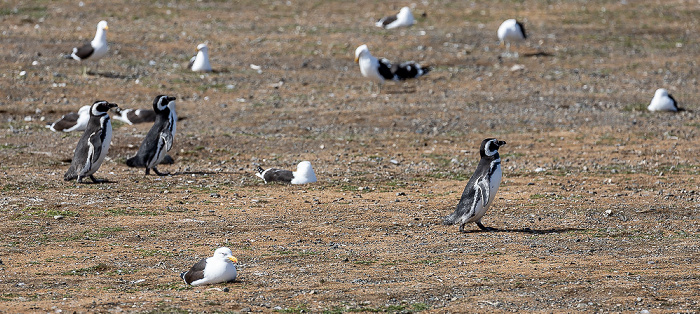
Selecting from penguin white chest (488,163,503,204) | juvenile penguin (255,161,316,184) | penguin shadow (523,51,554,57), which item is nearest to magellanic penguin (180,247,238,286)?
penguin white chest (488,163,503,204)

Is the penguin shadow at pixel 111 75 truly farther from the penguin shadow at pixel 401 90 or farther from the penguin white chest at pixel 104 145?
the penguin white chest at pixel 104 145

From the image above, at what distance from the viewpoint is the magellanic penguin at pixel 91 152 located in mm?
13961

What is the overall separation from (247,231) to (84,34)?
17.2 m

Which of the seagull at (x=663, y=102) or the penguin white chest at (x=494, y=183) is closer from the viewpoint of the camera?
the penguin white chest at (x=494, y=183)

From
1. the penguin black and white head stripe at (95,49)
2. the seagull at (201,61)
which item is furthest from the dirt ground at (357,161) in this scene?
the penguin black and white head stripe at (95,49)

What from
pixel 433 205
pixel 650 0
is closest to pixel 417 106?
pixel 433 205

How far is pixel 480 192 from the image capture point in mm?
11109

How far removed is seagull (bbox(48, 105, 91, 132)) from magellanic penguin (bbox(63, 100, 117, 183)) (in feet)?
11.1

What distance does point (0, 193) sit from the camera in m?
13.1

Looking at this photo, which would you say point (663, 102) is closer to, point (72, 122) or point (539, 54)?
point (539, 54)

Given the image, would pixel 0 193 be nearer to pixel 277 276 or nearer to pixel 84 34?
pixel 277 276

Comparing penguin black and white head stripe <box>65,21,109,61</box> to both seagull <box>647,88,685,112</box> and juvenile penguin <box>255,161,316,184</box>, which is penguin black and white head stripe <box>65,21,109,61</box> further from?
seagull <box>647,88,685,112</box>

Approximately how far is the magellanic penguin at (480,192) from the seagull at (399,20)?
16518 millimetres

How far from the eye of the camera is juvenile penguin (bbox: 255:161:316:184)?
1416 centimetres
